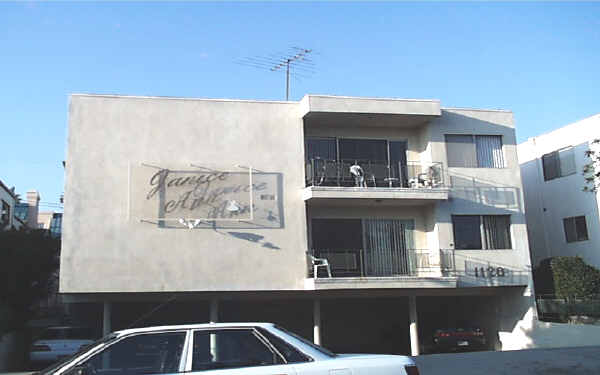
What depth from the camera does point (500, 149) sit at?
2159 cm

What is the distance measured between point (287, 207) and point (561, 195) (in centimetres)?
1272

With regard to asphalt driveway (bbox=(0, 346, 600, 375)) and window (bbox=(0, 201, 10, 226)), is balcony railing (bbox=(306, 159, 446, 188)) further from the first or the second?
window (bbox=(0, 201, 10, 226))

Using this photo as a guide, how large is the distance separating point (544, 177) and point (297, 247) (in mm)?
13039

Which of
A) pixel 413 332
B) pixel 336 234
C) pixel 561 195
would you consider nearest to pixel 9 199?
pixel 336 234

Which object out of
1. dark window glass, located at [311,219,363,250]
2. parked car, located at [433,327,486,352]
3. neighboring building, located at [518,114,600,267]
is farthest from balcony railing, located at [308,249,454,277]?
neighboring building, located at [518,114,600,267]

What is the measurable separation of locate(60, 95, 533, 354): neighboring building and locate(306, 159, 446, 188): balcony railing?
0.05 metres

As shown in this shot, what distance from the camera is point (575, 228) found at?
24500 millimetres

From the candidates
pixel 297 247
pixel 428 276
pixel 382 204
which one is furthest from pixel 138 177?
pixel 428 276

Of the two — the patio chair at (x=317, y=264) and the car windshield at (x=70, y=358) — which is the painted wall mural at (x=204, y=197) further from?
the car windshield at (x=70, y=358)

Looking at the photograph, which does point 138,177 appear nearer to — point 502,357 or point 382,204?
point 382,204

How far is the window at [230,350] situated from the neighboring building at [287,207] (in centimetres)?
1191

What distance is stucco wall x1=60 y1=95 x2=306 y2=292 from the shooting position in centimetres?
1769

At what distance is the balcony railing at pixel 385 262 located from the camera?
771 inches

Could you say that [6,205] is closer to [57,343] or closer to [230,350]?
[57,343]
